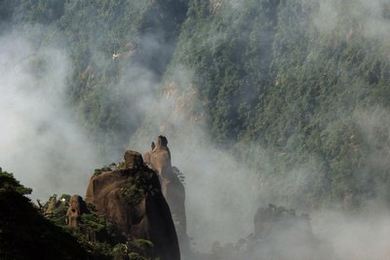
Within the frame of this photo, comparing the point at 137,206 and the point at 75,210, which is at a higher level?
the point at 137,206

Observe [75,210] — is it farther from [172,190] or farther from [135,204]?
[172,190]

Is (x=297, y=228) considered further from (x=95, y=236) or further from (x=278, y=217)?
(x=95, y=236)

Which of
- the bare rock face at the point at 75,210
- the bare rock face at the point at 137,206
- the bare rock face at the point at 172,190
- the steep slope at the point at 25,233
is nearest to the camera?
the steep slope at the point at 25,233

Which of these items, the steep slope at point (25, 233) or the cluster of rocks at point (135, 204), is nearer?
the steep slope at point (25, 233)

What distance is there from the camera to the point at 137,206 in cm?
7819

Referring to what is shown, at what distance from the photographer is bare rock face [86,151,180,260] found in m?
77.8

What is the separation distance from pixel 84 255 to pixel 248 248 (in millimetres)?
106275

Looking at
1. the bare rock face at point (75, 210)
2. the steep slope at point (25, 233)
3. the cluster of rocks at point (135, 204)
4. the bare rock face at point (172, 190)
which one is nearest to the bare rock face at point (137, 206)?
the cluster of rocks at point (135, 204)

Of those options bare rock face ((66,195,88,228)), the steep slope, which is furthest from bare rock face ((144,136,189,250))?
the steep slope

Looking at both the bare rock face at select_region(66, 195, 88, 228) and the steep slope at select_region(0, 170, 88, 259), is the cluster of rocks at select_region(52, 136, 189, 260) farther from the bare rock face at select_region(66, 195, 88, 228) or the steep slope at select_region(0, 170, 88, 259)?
the steep slope at select_region(0, 170, 88, 259)

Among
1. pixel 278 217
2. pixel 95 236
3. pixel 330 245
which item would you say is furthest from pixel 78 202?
pixel 330 245

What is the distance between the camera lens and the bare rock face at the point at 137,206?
7775 cm

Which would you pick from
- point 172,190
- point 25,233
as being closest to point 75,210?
point 25,233

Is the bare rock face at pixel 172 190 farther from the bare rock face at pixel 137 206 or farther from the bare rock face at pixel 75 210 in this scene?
the bare rock face at pixel 75 210
